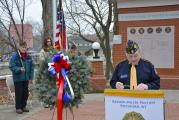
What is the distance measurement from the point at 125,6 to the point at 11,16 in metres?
14.8

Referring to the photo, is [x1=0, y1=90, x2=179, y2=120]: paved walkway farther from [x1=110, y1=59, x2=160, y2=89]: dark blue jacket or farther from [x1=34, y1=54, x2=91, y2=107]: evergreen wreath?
[x1=110, y1=59, x2=160, y2=89]: dark blue jacket

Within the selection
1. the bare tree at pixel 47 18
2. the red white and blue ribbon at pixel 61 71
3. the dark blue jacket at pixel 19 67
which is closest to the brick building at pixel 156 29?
the bare tree at pixel 47 18

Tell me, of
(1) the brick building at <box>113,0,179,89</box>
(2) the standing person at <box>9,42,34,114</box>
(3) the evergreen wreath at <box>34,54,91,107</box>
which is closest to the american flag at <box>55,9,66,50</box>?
(2) the standing person at <box>9,42,34,114</box>

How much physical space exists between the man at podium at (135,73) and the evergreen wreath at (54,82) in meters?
2.35

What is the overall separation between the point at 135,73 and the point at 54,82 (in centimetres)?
266

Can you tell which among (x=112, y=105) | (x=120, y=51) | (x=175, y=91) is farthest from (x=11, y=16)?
(x=112, y=105)

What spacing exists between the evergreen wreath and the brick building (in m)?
8.32

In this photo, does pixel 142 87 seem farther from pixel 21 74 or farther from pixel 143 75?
pixel 21 74

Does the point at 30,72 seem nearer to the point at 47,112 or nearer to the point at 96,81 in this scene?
the point at 47,112

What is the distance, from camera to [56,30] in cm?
1269

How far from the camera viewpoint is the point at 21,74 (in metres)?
11.4

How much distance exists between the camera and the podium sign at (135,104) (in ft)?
19.1

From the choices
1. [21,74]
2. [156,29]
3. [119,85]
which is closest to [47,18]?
[156,29]

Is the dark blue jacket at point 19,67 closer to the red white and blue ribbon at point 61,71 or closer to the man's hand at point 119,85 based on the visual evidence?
the red white and blue ribbon at point 61,71
